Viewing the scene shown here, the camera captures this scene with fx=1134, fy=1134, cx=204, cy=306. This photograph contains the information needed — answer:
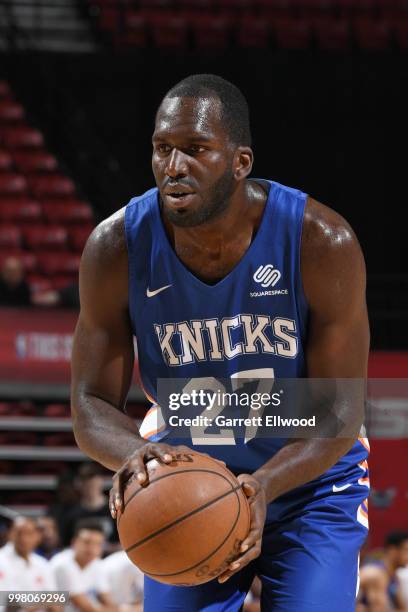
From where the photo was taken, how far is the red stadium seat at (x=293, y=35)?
44.2 ft

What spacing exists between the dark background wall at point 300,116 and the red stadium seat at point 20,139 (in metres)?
0.28

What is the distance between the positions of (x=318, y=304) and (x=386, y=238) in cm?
984

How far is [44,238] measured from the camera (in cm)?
1202

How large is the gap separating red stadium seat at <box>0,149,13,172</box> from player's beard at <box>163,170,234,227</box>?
9686 millimetres

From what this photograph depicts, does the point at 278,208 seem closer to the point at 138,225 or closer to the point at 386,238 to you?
the point at 138,225

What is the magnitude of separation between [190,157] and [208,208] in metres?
0.16

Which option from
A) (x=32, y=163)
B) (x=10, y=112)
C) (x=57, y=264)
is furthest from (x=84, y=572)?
(x=10, y=112)

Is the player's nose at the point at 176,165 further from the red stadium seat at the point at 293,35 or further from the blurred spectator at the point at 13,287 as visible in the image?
the red stadium seat at the point at 293,35

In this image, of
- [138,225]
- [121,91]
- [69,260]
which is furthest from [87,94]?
[138,225]

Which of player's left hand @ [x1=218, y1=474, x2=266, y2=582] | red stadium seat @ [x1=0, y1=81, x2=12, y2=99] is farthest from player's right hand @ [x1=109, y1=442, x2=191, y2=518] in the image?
red stadium seat @ [x1=0, y1=81, x2=12, y2=99]

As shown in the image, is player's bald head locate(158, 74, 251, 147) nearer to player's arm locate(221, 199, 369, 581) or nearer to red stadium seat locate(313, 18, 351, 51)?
player's arm locate(221, 199, 369, 581)

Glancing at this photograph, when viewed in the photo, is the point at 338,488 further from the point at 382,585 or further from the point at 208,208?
the point at 382,585

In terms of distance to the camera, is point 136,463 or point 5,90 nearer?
point 136,463

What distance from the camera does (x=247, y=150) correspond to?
3.04m
